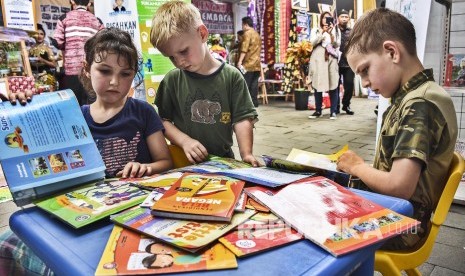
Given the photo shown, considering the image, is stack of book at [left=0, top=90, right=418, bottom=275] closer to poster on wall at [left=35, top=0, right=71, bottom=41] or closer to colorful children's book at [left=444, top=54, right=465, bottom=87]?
colorful children's book at [left=444, top=54, right=465, bottom=87]

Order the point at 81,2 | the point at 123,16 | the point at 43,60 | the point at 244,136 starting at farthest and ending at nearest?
the point at 43,60
the point at 81,2
the point at 123,16
the point at 244,136

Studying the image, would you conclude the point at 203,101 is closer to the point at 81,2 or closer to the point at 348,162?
the point at 348,162

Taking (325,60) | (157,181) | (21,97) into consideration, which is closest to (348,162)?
(157,181)

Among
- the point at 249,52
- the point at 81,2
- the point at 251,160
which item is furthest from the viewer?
the point at 249,52

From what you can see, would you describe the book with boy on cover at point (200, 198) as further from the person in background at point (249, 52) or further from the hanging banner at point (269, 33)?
the hanging banner at point (269, 33)

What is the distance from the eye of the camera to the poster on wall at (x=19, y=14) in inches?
171

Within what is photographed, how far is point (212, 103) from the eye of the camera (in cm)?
146

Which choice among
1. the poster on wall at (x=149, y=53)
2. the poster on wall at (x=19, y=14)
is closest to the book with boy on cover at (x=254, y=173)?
the poster on wall at (x=149, y=53)

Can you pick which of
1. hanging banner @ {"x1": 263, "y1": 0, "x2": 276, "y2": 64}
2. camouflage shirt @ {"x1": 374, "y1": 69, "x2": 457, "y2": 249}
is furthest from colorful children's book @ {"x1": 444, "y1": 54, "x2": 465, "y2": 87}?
hanging banner @ {"x1": 263, "y1": 0, "x2": 276, "y2": 64}

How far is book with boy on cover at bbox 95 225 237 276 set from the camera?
0.52 meters

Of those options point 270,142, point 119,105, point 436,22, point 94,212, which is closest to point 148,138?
point 119,105

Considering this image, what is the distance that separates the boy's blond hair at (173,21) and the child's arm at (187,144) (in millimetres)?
323

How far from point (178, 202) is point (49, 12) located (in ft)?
22.4

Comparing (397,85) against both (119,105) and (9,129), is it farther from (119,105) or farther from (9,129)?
(9,129)
